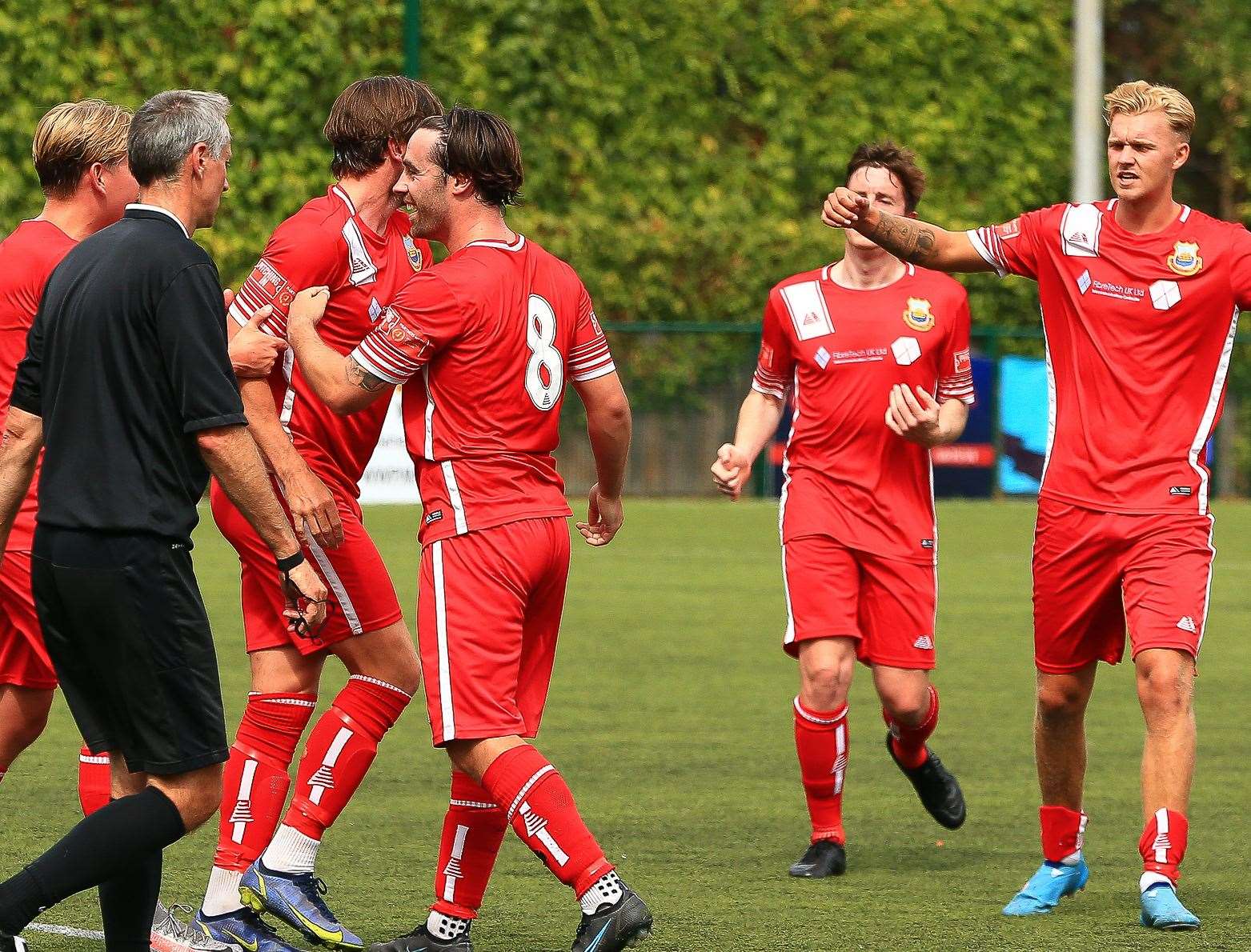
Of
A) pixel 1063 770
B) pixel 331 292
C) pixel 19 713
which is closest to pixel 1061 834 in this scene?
pixel 1063 770

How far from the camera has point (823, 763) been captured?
22.6 ft

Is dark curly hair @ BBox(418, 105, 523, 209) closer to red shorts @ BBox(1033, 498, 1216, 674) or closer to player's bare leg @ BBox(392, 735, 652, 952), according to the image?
player's bare leg @ BBox(392, 735, 652, 952)

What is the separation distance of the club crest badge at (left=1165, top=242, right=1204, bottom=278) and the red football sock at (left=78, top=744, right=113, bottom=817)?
335 centimetres

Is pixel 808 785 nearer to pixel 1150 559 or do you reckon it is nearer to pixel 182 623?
pixel 1150 559

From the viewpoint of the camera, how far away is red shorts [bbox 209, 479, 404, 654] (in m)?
5.85

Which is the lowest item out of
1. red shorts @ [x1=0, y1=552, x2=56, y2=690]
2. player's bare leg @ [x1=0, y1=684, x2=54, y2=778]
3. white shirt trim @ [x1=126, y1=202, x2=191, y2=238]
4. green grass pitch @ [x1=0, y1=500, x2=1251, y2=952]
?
green grass pitch @ [x1=0, y1=500, x2=1251, y2=952]

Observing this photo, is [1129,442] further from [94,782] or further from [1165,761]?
[94,782]

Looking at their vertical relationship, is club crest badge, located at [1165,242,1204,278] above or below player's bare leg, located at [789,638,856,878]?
above

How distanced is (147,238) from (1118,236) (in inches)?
116

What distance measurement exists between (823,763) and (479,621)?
1974mm

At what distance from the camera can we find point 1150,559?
241 inches

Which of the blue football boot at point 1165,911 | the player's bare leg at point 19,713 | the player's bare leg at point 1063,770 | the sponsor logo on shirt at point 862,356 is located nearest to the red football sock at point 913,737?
the player's bare leg at point 1063,770

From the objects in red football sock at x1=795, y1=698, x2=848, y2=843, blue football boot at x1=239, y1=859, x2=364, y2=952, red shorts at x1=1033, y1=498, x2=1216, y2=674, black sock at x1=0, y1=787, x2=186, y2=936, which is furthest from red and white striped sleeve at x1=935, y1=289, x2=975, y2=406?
black sock at x1=0, y1=787, x2=186, y2=936

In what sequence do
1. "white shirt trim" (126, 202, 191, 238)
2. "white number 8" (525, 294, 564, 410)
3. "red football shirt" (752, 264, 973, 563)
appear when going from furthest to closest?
"red football shirt" (752, 264, 973, 563)
"white number 8" (525, 294, 564, 410)
"white shirt trim" (126, 202, 191, 238)
